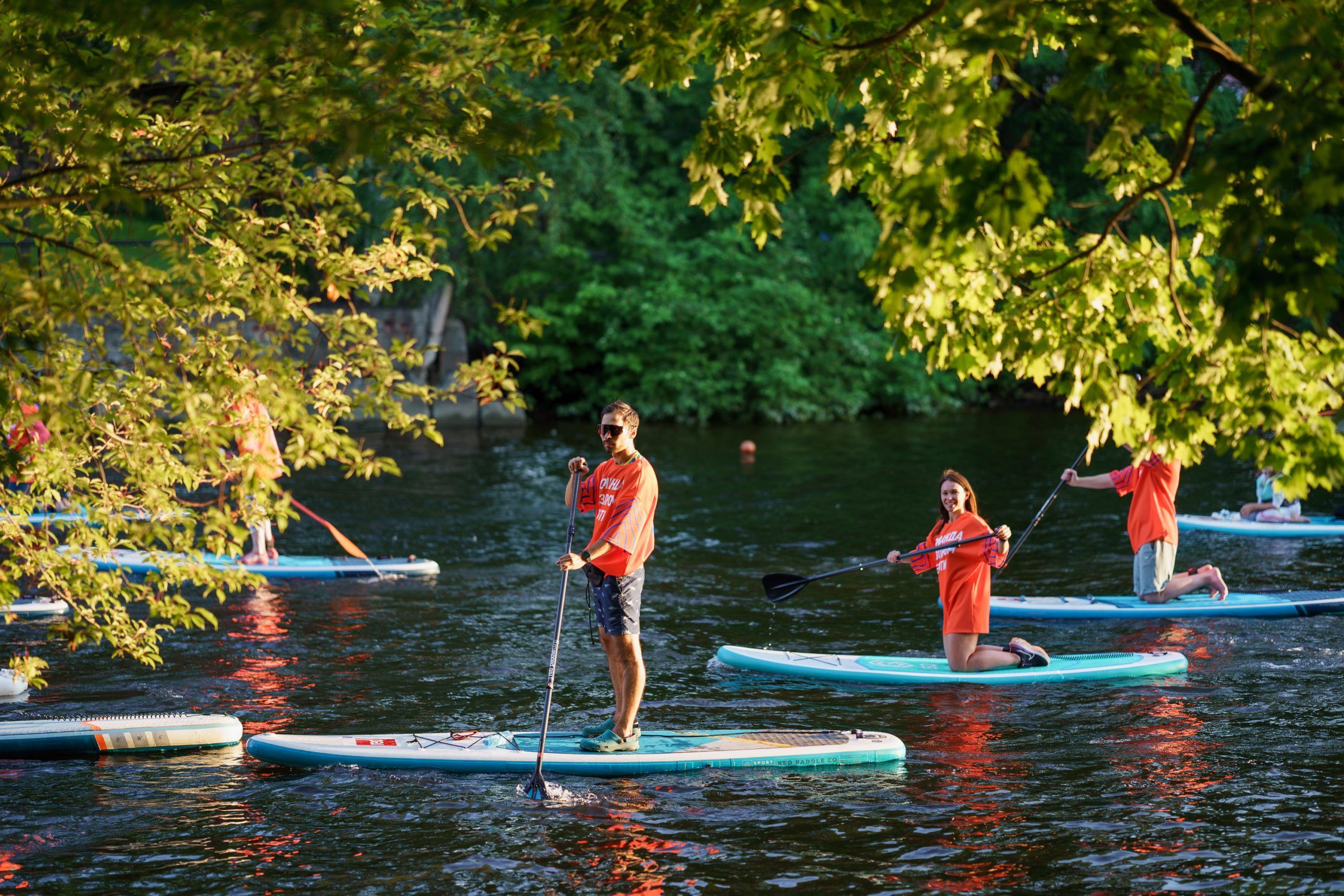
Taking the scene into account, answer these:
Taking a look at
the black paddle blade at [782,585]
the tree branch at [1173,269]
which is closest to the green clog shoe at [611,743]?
the black paddle blade at [782,585]

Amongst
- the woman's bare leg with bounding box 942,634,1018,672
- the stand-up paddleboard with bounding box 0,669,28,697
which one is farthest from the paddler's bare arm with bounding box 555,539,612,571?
the stand-up paddleboard with bounding box 0,669,28,697

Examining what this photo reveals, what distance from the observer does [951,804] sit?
7.34 meters

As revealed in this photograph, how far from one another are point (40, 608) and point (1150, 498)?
30.3 feet

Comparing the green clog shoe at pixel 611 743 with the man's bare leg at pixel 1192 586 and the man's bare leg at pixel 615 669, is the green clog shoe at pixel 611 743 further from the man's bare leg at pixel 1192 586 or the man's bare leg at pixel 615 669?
the man's bare leg at pixel 1192 586

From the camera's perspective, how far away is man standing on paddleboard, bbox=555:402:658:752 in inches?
305

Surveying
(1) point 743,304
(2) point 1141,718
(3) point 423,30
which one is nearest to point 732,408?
(1) point 743,304

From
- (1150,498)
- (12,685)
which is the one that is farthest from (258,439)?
(1150,498)

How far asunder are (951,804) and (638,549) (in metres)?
2.09

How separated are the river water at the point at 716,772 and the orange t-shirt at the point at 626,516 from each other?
46.9 inches

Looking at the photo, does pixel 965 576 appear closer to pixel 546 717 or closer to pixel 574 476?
pixel 574 476

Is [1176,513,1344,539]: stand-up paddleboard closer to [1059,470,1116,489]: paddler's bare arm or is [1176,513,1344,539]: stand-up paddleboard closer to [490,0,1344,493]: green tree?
[1059,470,1116,489]: paddler's bare arm

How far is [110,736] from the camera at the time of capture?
8273 mm

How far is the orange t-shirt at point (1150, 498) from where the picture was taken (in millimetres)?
11844

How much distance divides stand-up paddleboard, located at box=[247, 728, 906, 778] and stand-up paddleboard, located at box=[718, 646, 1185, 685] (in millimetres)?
1807
